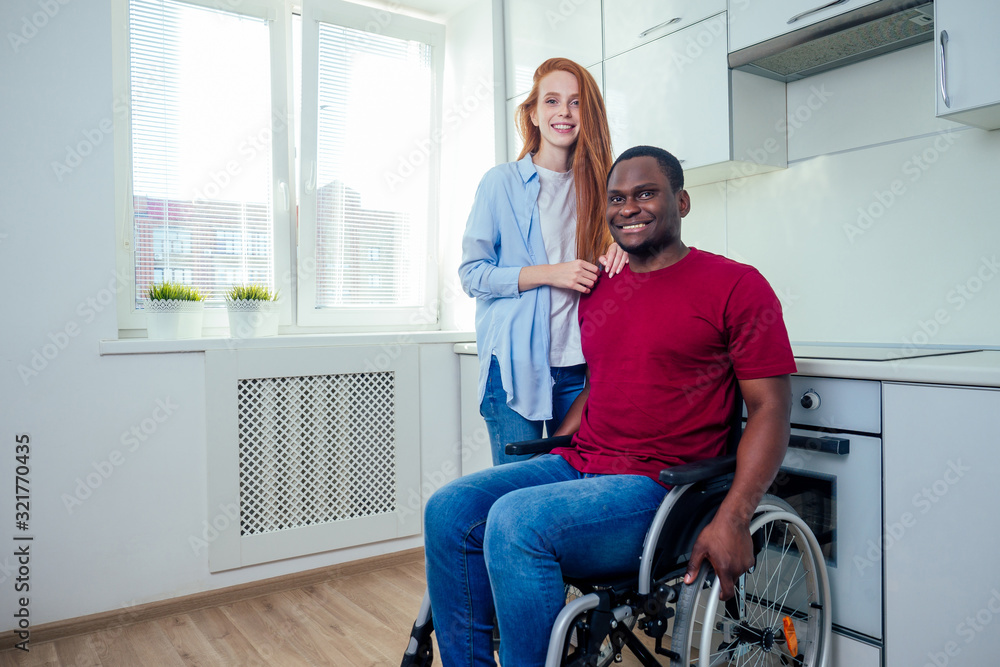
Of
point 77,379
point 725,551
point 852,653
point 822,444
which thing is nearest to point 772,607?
point 852,653

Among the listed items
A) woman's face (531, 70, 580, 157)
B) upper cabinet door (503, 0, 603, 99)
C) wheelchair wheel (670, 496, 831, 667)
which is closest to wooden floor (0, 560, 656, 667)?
wheelchair wheel (670, 496, 831, 667)

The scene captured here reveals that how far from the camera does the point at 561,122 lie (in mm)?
1556

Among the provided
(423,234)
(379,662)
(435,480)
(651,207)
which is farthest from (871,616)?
(423,234)

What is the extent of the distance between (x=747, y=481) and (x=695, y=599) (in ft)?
0.67

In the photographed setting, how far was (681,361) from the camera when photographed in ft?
4.16

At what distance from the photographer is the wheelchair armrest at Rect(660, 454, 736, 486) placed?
1.09m

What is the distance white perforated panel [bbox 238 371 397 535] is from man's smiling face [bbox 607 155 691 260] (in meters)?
1.39

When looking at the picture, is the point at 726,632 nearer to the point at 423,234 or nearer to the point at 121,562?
the point at 121,562

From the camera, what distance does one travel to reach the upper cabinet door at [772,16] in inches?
64.9

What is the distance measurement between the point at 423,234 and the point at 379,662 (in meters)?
1.73

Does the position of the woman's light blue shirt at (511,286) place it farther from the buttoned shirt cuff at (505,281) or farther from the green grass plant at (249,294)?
the green grass plant at (249,294)

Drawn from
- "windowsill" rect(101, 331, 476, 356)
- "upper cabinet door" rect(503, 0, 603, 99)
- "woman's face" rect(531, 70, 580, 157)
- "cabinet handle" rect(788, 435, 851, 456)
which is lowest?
"cabinet handle" rect(788, 435, 851, 456)

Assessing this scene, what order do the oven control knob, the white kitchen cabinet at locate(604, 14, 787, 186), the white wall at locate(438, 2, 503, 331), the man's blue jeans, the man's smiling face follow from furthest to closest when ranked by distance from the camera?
the white wall at locate(438, 2, 503, 331) → the white kitchen cabinet at locate(604, 14, 787, 186) → the oven control knob → the man's smiling face → the man's blue jeans

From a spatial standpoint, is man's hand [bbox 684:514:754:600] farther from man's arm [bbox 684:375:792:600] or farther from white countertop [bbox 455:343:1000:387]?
white countertop [bbox 455:343:1000:387]
